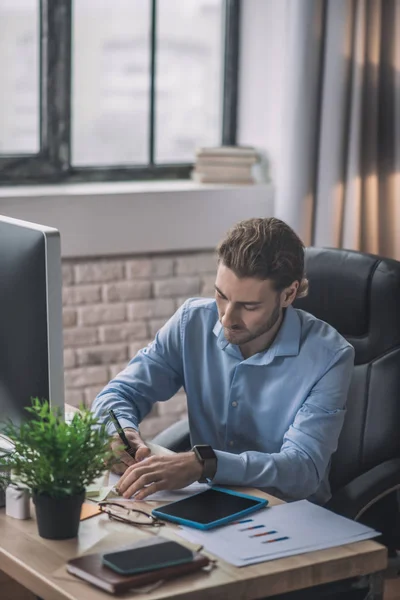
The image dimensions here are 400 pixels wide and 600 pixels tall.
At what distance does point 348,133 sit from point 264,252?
1.53 meters

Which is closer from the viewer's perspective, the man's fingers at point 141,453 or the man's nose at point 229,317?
the man's fingers at point 141,453

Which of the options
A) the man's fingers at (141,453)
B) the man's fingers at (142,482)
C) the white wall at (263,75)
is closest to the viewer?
the man's fingers at (142,482)

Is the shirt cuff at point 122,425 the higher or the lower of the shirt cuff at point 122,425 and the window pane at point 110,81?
the lower

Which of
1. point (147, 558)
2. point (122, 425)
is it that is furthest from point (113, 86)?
point (147, 558)

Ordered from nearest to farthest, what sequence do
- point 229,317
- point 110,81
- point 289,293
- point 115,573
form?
point 115,573
point 229,317
point 289,293
point 110,81

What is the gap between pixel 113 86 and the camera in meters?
3.79

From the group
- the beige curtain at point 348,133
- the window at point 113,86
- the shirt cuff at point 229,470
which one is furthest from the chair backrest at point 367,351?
the window at point 113,86

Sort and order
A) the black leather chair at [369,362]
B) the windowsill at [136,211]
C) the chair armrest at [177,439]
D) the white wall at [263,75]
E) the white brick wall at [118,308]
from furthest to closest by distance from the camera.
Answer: the white wall at [263,75] → the white brick wall at [118,308] → the windowsill at [136,211] → the chair armrest at [177,439] → the black leather chair at [369,362]

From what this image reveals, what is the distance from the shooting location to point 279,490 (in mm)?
2184

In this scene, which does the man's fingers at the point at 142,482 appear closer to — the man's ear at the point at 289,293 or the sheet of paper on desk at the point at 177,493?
the sheet of paper on desk at the point at 177,493

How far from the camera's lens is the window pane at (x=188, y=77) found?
3.88 m

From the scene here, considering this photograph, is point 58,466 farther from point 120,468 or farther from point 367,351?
point 367,351

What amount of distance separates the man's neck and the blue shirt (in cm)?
2

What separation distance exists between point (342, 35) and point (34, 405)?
2.16 meters
